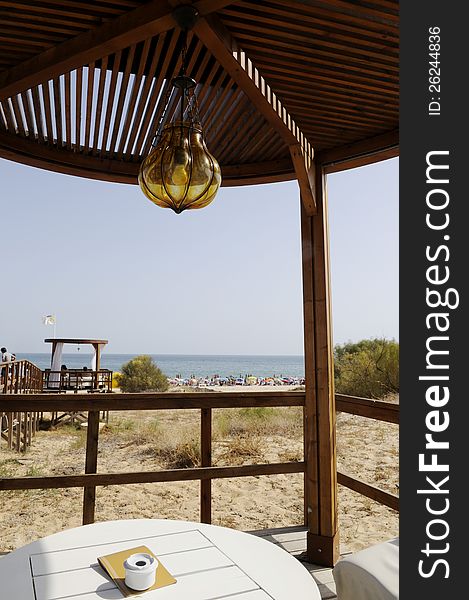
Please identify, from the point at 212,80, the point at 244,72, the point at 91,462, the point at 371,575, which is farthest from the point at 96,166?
the point at 371,575

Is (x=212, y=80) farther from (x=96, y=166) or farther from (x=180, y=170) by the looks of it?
(x=96, y=166)

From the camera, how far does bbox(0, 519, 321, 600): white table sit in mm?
1235

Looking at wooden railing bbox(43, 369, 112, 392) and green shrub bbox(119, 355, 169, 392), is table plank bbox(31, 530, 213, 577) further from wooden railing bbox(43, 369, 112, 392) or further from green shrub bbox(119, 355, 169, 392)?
green shrub bbox(119, 355, 169, 392)

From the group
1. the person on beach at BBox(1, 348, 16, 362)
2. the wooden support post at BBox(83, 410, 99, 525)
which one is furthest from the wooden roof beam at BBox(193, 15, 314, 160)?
the person on beach at BBox(1, 348, 16, 362)

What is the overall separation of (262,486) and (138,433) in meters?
3.13

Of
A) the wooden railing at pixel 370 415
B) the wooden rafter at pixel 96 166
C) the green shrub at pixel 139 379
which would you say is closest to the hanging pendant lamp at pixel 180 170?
the wooden rafter at pixel 96 166

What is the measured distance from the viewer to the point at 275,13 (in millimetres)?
1819

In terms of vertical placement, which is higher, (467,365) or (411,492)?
(467,365)

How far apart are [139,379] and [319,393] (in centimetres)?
1198

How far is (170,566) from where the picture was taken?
1.38 meters

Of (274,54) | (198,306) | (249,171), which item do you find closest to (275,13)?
(274,54)

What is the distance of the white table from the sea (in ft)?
87.5

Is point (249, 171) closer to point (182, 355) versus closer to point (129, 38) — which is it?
point (129, 38)

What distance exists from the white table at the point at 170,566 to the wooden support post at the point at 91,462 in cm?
116
